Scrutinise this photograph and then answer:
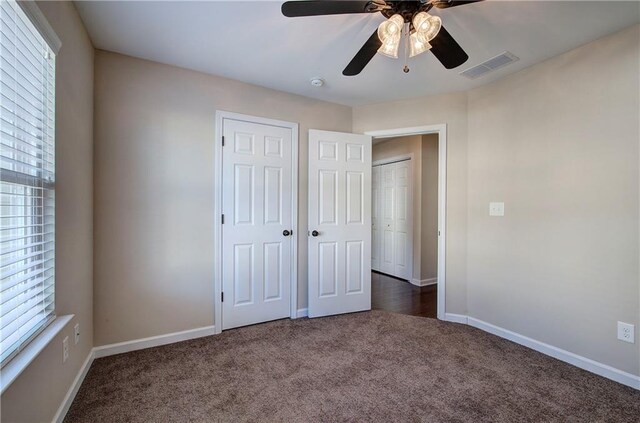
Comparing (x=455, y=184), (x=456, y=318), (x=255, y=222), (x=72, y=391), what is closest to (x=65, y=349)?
(x=72, y=391)

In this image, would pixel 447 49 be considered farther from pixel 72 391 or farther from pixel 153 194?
pixel 72 391

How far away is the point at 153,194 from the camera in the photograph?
8.15 ft

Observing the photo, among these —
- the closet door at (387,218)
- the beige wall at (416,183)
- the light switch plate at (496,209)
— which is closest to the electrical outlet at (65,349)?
the light switch plate at (496,209)

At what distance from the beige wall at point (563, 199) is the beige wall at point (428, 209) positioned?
5.13ft

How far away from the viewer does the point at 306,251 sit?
323 centimetres

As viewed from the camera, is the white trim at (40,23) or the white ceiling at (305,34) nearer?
the white trim at (40,23)

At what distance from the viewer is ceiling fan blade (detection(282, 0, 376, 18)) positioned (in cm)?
137

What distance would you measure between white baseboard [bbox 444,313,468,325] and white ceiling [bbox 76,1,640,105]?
2362 millimetres

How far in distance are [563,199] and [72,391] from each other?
3646mm

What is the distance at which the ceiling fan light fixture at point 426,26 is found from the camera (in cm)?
149

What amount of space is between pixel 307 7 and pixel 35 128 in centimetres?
143

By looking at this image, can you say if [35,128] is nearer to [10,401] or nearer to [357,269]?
[10,401]

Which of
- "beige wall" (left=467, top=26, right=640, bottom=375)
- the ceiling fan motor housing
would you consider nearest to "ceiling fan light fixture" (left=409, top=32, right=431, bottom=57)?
the ceiling fan motor housing

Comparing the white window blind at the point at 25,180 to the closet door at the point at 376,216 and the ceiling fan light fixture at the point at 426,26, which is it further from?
the closet door at the point at 376,216
